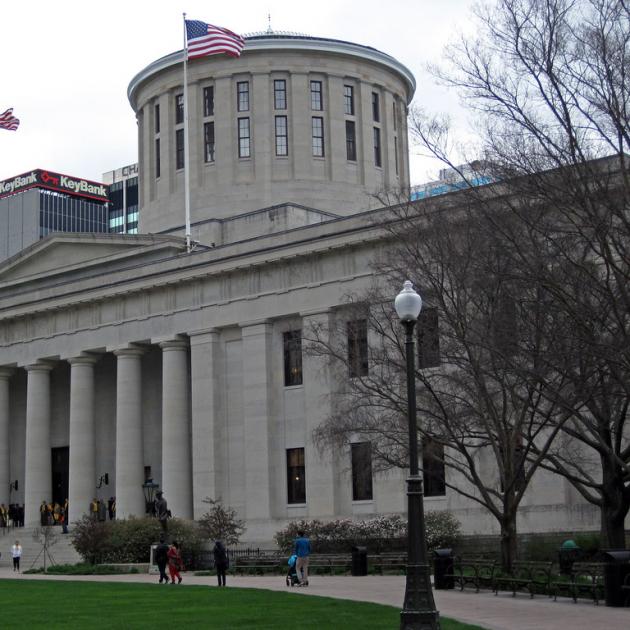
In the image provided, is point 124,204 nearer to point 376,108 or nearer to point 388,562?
point 376,108

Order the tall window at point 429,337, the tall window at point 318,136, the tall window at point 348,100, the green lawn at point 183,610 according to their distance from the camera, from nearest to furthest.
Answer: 1. the green lawn at point 183,610
2. the tall window at point 429,337
3. the tall window at point 318,136
4. the tall window at point 348,100

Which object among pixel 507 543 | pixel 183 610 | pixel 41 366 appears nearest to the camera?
pixel 183 610

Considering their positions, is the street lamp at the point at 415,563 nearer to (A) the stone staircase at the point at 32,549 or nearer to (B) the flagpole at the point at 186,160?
(A) the stone staircase at the point at 32,549

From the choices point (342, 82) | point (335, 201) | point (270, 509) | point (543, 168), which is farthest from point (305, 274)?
point (543, 168)

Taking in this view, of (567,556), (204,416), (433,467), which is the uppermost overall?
(204,416)

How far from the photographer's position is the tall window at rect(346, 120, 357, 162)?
66875 millimetres

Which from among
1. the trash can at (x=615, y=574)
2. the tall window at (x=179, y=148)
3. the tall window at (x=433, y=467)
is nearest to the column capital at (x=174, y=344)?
the tall window at (x=433, y=467)

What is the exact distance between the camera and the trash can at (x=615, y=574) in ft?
78.1

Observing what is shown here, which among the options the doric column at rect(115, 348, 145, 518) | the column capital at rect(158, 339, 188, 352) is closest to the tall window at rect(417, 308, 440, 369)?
the column capital at rect(158, 339, 188, 352)

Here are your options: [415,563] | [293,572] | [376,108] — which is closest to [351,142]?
[376,108]

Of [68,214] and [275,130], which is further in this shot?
[68,214]

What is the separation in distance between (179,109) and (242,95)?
4.53 m

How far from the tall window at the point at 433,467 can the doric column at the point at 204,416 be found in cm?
1066

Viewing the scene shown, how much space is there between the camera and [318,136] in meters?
66.4
